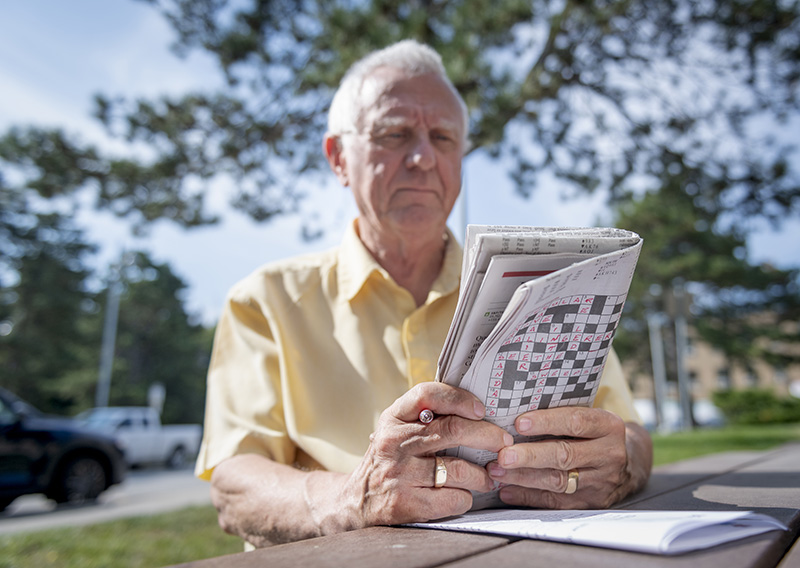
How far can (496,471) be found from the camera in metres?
1.00

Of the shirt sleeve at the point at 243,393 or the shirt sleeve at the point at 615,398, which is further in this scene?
the shirt sleeve at the point at 615,398

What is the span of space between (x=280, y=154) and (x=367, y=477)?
5.76 metres

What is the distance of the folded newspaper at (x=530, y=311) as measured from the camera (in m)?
0.83

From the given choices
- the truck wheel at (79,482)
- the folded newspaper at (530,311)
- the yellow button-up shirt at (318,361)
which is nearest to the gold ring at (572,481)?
the folded newspaper at (530,311)

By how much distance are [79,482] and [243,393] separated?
817 centimetres

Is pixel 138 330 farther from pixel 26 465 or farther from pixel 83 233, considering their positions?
pixel 26 465

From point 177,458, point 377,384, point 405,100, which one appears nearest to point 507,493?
point 377,384

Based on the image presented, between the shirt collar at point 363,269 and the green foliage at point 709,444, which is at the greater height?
the shirt collar at point 363,269

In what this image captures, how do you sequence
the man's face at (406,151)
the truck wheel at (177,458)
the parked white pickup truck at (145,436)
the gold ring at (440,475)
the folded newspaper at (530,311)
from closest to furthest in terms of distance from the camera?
1. the folded newspaper at (530,311)
2. the gold ring at (440,475)
3. the man's face at (406,151)
4. the parked white pickup truck at (145,436)
5. the truck wheel at (177,458)

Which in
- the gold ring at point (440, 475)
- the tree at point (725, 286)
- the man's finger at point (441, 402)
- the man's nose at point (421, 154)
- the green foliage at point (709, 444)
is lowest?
the green foliage at point (709, 444)

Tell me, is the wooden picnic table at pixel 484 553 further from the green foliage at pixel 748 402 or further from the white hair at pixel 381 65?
the green foliage at pixel 748 402

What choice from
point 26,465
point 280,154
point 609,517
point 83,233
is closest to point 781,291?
point 280,154

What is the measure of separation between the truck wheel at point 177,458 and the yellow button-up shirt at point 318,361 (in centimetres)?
1890

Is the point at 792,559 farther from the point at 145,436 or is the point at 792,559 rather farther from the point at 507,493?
the point at 145,436
